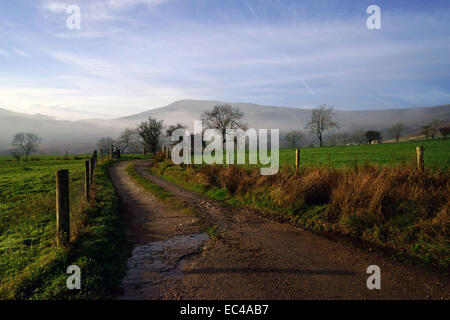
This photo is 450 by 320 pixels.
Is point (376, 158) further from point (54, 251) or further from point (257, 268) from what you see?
point (54, 251)

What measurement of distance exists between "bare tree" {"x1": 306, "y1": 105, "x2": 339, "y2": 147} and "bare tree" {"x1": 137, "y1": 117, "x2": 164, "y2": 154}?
50891 mm

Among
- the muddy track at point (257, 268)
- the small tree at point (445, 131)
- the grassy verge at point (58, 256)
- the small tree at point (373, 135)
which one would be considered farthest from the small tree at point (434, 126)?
the grassy verge at point (58, 256)

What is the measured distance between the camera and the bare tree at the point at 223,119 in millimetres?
66938

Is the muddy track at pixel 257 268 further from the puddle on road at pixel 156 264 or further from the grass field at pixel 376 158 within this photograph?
the grass field at pixel 376 158

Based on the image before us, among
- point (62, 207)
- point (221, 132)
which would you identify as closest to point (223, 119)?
point (221, 132)

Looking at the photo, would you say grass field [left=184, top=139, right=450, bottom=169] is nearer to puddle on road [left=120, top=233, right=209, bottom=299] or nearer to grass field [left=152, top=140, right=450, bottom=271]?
grass field [left=152, top=140, right=450, bottom=271]

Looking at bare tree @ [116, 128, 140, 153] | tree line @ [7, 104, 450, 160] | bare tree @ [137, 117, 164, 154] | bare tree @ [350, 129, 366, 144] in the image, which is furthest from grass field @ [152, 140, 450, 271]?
bare tree @ [350, 129, 366, 144]

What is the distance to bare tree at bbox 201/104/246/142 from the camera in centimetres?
6694

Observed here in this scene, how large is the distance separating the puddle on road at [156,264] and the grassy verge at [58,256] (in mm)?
243

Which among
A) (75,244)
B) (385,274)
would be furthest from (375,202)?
(75,244)

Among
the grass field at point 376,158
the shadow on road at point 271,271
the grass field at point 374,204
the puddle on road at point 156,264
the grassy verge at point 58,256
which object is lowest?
the puddle on road at point 156,264

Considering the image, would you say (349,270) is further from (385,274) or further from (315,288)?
(315,288)
